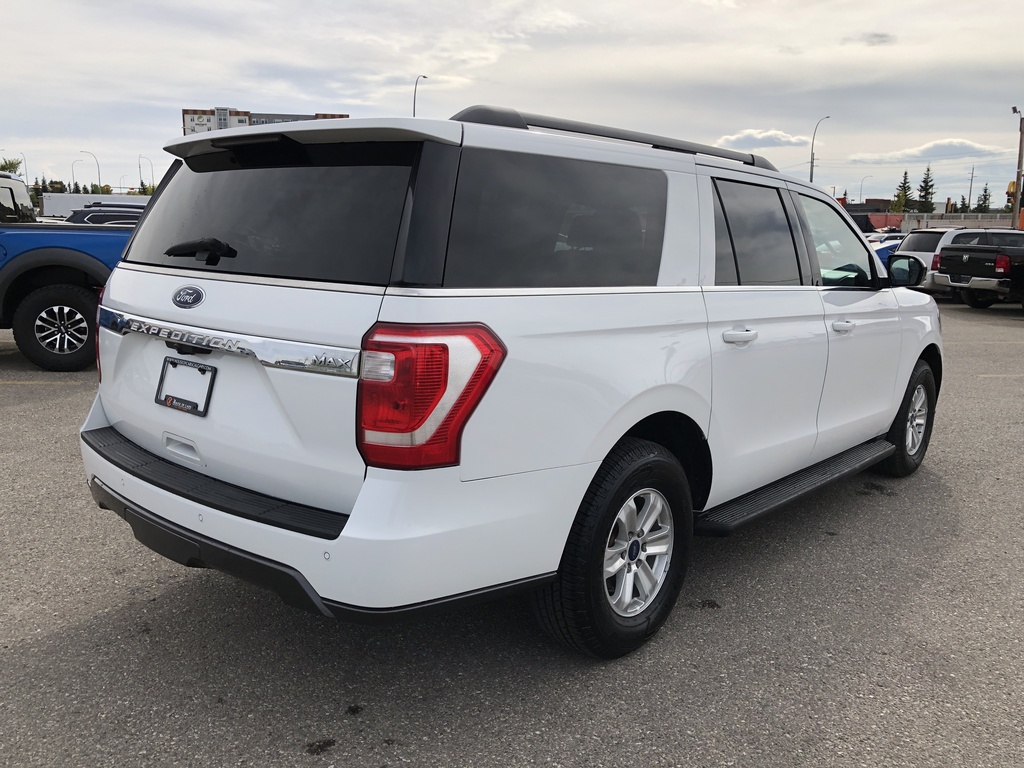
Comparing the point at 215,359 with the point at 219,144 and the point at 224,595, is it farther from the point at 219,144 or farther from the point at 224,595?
the point at 224,595

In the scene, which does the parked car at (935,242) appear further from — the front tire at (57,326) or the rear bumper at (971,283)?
the front tire at (57,326)

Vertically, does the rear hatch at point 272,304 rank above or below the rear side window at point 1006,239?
below

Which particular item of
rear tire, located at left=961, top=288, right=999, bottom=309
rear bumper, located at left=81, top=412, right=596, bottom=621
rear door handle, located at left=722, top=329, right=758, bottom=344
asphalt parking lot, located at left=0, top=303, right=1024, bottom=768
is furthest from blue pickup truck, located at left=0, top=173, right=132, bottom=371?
rear tire, located at left=961, top=288, right=999, bottom=309

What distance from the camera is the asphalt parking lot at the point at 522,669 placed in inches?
102

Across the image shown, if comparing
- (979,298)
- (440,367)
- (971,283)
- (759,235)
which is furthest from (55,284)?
(979,298)

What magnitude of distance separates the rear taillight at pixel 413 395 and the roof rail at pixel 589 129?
0.80 m

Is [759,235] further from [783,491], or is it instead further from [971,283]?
[971,283]

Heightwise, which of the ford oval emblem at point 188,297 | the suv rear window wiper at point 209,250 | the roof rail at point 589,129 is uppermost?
the roof rail at point 589,129

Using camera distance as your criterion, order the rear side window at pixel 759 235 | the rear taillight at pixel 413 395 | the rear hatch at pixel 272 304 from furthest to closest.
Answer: the rear side window at pixel 759 235, the rear hatch at pixel 272 304, the rear taillight at pixel 413 395

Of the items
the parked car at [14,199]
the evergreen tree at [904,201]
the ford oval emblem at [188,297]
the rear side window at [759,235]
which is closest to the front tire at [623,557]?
the rear side window at [759,235]

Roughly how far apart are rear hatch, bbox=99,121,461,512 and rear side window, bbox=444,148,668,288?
170 millimetres

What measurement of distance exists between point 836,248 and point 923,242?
57.6 ft

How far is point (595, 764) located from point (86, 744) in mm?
1524

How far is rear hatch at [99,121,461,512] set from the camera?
7.93 ft
